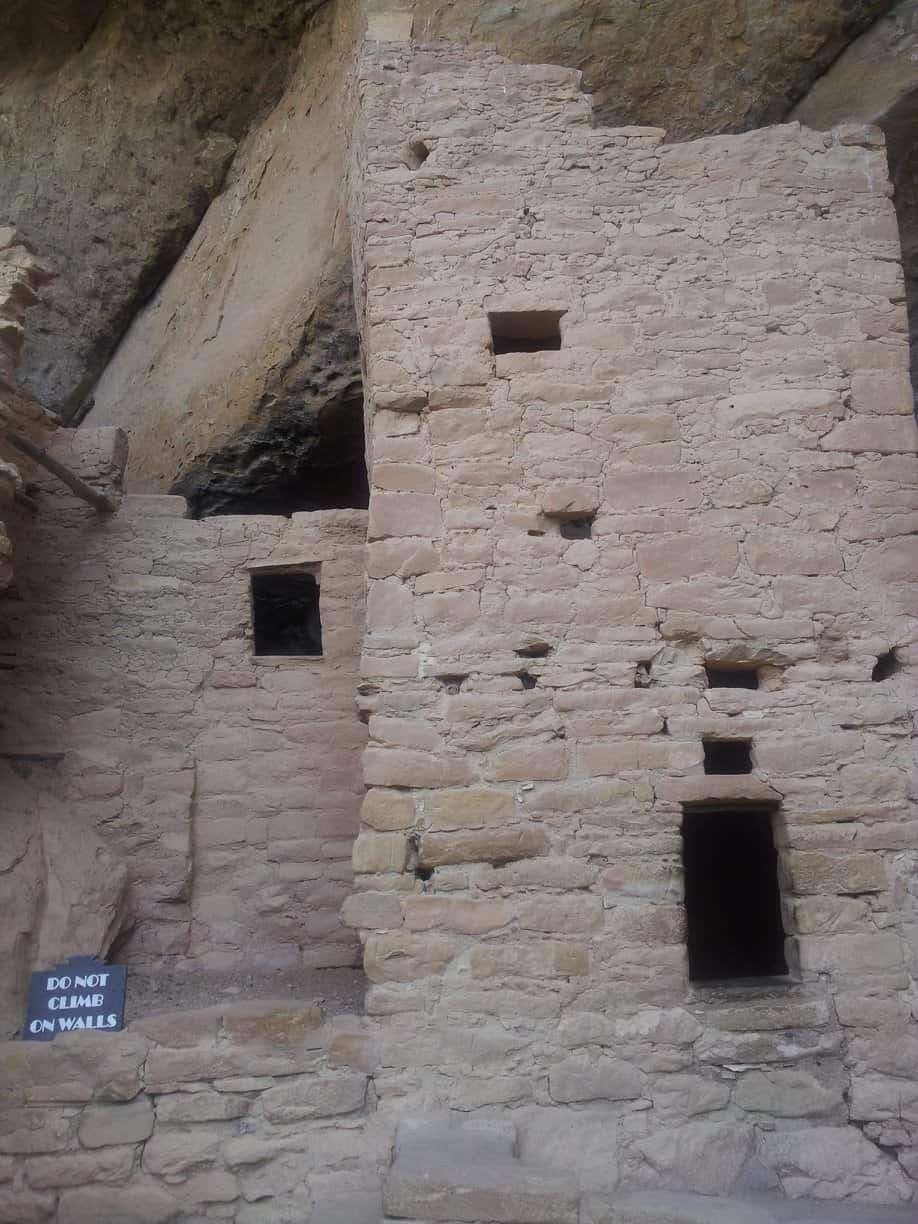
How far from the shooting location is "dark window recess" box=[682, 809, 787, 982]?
5.69 m

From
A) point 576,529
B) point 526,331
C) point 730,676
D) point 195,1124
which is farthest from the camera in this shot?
point 526,331

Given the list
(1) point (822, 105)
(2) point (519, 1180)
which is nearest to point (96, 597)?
(2) point (519, 1180)

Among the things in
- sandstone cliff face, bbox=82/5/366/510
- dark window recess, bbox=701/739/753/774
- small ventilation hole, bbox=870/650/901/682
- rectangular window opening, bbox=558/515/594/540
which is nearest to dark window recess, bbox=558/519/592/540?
rectangular window opening, bbox=558/515/594/540

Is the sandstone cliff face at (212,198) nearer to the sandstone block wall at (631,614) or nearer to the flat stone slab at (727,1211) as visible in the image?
the sandstone block wall at (631,614)

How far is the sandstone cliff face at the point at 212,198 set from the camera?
582 centimetres

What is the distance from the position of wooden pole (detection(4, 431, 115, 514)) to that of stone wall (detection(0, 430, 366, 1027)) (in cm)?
9

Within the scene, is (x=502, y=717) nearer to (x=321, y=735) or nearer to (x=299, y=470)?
(x=321, y=735)

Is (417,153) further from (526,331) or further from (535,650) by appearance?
(535,650)

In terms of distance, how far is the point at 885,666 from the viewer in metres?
3.68

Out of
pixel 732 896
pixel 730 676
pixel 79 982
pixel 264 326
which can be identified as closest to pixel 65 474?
pixel 264 326

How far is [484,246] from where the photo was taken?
13.2 ft

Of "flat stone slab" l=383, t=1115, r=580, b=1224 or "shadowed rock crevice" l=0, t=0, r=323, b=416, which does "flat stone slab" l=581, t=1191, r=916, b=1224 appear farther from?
"shadowed rock crevice" l=0, t=0, r=323, b=416

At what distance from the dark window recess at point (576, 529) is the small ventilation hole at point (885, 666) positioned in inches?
43.9

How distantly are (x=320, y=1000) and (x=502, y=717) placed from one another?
1426 mm
